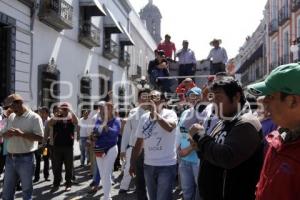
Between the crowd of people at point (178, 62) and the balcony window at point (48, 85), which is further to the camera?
the balcony window at point (48, 85)

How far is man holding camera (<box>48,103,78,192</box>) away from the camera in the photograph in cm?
871

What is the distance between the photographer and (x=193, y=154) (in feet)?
16.8

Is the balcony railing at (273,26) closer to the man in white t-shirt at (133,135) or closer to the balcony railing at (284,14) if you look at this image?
the balcony railing at (284,14)

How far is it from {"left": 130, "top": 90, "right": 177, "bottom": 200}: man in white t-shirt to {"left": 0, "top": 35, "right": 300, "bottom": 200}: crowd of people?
0.04ft

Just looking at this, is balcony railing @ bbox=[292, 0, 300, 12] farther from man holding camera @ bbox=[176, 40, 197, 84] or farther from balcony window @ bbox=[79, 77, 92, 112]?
man holding camera @ bbox=[176, 40, 197, 84]

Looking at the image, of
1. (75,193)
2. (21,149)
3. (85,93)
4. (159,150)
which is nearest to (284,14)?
(85,93)

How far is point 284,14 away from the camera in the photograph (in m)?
30.3

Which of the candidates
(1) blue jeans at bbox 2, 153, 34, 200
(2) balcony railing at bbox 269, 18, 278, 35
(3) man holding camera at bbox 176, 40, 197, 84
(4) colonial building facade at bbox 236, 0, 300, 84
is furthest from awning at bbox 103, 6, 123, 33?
(1) blue jeans at bbox 2, 153, 34, 200

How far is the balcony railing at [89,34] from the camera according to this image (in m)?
20.1

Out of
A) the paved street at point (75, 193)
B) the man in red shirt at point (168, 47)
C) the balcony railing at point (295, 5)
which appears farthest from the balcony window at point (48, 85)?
the balcony railing at point (295, 5)

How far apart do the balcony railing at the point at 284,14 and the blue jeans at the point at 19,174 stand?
25.8m

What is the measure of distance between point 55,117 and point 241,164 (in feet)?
21.0

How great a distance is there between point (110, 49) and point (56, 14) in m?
9.32

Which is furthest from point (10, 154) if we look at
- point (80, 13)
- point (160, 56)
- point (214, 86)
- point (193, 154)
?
point (80, 13)
